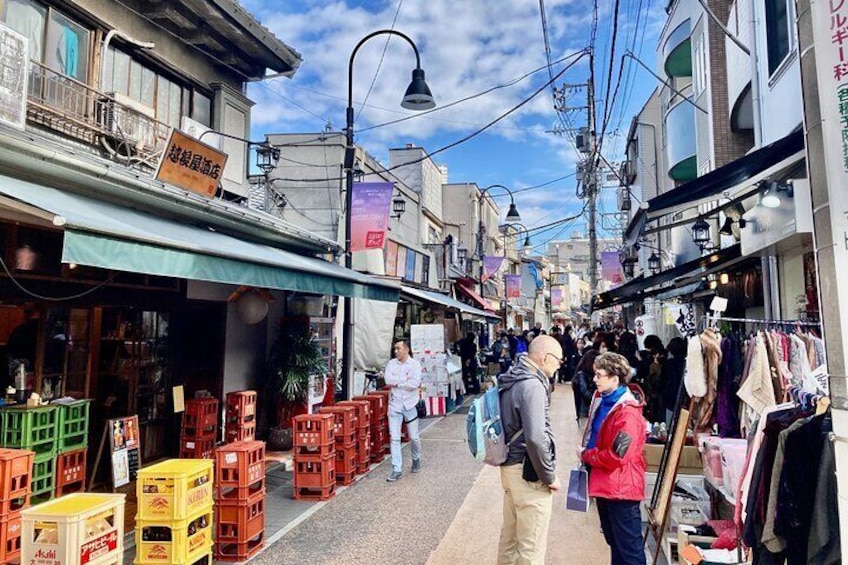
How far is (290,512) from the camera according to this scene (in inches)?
277

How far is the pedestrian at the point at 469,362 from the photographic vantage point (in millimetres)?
18547

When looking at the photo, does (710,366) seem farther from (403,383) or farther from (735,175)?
(403,383)

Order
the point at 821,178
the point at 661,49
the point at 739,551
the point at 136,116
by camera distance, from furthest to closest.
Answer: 1. the point at 661,49
2. the point at 136,116
3. the point at 739,551
4. the point at 821,178

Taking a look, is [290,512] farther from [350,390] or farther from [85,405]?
[350,390]

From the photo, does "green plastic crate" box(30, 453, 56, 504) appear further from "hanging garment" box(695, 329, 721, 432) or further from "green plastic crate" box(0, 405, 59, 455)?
"hanging garment" box(695, 329, 721, 432)

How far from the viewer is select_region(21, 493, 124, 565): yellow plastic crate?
146 inches

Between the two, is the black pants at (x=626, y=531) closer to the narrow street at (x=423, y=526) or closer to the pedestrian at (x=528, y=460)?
the pedestrian at (x=528, y=460)

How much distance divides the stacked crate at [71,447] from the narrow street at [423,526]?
2.51 meters

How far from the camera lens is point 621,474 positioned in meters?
4.38

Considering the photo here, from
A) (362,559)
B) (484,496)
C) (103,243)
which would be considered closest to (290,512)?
(362,559)

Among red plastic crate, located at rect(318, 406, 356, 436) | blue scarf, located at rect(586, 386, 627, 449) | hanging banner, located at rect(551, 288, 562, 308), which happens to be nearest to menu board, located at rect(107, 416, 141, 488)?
red plastic crate, located at rect(318, 406, 356, 436)

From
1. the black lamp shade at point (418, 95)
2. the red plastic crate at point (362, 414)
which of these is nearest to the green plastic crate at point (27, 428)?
the red plastic crate at point (362, 414)

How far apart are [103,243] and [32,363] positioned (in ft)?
11.0

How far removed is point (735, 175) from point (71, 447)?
7.58m
